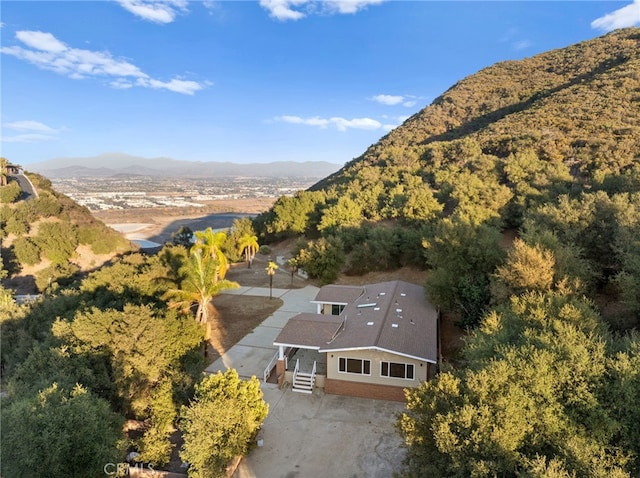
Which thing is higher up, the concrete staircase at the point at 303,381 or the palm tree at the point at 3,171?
the palm tree at the point at 3,171

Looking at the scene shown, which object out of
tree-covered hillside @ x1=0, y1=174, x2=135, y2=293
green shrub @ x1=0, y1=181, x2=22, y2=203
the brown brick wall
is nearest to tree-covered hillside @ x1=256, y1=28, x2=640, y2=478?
the brown brick wall

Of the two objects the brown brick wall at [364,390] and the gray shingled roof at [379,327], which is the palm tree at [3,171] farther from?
the brown brick wall at [364,390]

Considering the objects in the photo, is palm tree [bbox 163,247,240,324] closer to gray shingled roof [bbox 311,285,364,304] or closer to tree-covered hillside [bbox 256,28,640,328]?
gray shingled roof [bbox 311,285,364,304]

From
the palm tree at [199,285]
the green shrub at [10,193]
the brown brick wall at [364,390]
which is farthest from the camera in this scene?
the green shrub at [10,193]

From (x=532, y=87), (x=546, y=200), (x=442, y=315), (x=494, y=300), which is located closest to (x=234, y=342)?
(x=442, y=315)

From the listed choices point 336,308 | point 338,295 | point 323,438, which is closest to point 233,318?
point 336,308

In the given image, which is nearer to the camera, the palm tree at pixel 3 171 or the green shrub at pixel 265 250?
the green shrub at pixel 265 250

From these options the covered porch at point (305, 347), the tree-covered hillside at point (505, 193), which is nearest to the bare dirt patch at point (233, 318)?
the covered porch at point (305, 347)
